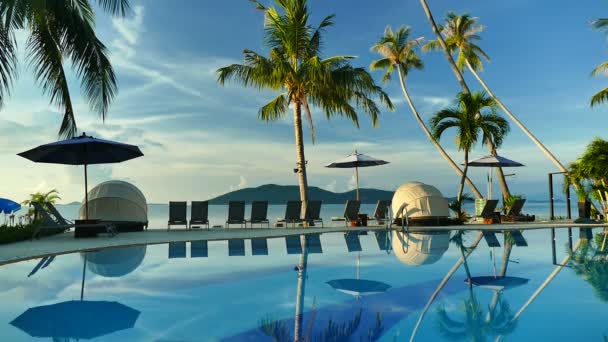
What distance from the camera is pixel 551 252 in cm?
1023

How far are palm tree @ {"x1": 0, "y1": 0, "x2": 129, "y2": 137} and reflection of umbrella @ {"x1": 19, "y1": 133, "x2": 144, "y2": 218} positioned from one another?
0.60 m

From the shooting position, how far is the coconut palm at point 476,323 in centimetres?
457

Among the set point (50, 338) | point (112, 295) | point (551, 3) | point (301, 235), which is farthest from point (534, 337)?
point (551, 3)

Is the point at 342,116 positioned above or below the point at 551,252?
above

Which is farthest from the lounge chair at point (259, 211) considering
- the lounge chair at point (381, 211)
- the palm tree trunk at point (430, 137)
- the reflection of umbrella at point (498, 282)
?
the palm tree trunk at point (430, 137)

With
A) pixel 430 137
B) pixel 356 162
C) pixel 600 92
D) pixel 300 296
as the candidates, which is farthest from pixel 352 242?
pixel 430 137

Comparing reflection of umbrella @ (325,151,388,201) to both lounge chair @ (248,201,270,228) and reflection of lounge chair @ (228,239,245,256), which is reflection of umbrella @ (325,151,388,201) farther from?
reflection of lounge chair @ (228,239,245,256)

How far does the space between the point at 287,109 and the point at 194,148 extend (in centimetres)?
491

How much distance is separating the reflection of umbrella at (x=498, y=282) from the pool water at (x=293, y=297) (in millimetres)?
92

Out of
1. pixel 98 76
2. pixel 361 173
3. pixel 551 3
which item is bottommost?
pixel 361 173

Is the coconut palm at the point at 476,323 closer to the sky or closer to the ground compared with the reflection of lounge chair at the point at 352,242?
closer to the ground

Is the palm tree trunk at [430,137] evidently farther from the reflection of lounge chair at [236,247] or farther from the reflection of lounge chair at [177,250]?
the reflection of lounge chair at [177,250]

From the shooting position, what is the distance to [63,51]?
41.5 feet

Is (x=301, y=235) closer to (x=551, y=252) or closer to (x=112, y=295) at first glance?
(x=551, y=252)
